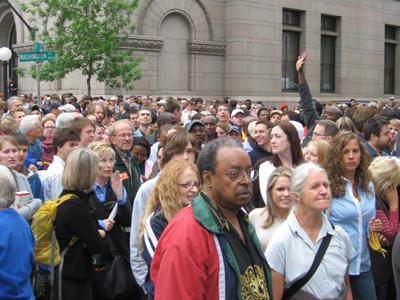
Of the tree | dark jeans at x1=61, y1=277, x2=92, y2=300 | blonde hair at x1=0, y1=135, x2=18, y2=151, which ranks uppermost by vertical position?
the tree

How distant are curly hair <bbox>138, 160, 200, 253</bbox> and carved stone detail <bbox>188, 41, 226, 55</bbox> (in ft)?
71.7

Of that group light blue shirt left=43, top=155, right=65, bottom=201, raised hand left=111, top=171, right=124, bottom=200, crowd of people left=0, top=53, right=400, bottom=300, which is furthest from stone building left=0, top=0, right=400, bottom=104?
crowd of people left=0, top=53, right=400, bottom=300

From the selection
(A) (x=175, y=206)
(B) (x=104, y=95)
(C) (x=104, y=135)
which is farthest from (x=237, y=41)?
(A) (x=175, y=206)

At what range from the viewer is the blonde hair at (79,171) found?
16.6 ft

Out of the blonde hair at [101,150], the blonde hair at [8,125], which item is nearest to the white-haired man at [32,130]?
the blonde hair at [8,125]

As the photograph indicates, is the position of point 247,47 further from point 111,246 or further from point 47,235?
point 47,235

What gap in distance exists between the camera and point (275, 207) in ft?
15.8

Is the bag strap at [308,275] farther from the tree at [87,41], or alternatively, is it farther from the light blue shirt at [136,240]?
the tree at [87,41]

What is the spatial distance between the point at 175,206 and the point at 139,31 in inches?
804

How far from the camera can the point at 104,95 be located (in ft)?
74.4

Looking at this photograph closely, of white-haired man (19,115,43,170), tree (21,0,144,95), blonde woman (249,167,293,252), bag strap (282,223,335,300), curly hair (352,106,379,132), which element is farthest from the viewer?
tree (21,0,144,95)

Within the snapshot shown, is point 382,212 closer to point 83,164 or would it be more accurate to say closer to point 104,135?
point 83,164

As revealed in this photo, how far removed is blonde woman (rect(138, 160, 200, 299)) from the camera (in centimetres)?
405

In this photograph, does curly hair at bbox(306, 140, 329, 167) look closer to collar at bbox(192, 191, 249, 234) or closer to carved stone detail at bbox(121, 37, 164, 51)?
collar at bbox(192, 191, 249, 234)
